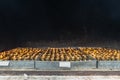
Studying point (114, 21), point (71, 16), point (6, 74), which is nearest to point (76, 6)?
point (71, 16)

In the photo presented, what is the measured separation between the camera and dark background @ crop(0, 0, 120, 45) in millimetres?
8023

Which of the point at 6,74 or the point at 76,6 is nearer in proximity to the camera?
the point at 6,74

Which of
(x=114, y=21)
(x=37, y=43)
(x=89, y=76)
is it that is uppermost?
(x=114, y=21)

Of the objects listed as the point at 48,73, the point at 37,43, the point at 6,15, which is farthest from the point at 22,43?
the point at 48,73

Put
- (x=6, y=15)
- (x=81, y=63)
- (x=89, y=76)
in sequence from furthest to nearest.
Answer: (x=6, y=15), (x=81, y=63), (x=89, y=76)

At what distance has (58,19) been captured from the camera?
26.8ft

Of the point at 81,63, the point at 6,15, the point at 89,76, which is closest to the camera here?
the point at 89,76

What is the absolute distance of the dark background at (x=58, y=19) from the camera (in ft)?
26.3

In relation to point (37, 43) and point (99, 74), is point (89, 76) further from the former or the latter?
point (37, 43)

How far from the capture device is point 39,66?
5.54 metres

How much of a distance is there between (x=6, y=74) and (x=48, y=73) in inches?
30.1

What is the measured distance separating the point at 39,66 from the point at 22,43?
9.78ft

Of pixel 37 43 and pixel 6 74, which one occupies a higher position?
pixel 37 43

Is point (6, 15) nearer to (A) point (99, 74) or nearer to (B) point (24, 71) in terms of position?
(B) point (24, 71)
